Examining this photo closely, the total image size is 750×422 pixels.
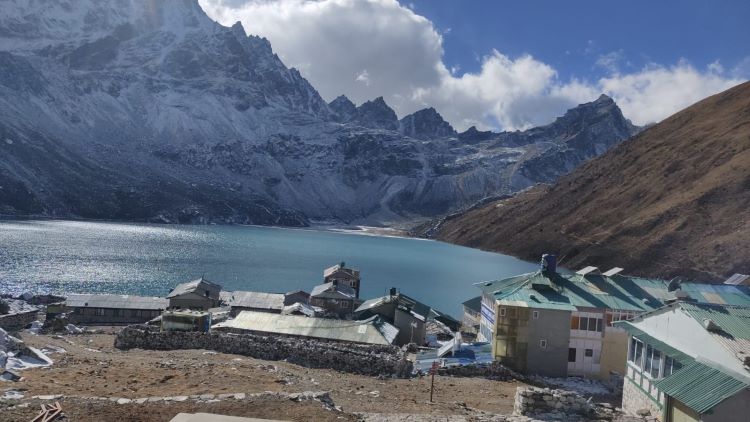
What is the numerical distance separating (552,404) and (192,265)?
113 meters

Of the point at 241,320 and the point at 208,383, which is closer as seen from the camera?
the point at 208,383

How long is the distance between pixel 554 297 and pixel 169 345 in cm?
2552

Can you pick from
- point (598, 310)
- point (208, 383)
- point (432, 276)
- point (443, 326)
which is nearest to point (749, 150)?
point (432, 276)

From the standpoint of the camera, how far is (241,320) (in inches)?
1660

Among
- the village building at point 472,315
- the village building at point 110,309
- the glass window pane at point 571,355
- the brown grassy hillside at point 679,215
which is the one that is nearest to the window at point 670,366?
the glass window pane at point 571,355

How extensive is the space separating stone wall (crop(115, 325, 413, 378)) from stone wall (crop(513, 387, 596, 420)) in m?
11.5

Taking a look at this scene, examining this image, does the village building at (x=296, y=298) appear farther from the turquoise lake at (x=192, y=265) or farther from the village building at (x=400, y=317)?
the turquoise lake at (x=192, y=265)

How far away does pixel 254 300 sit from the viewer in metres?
72.0

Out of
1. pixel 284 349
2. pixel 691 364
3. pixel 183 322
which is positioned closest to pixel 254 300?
pixel 183 322

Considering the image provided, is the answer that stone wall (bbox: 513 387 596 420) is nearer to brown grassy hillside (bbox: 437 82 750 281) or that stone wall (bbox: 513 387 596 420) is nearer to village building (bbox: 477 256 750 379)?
village building (bbox: 477 256 750 379)

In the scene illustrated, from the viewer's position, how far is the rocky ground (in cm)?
1762

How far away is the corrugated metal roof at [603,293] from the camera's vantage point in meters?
40.1

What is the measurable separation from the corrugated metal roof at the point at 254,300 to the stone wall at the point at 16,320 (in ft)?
67.7

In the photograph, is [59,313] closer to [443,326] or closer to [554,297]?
[443,326]
